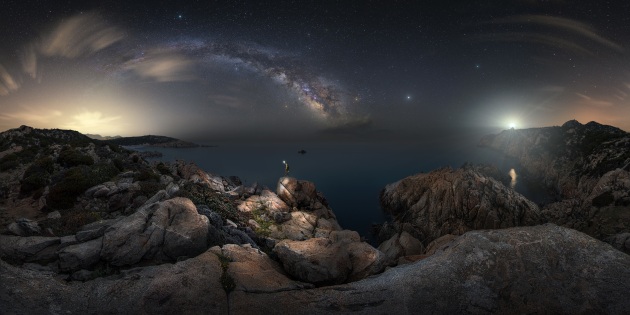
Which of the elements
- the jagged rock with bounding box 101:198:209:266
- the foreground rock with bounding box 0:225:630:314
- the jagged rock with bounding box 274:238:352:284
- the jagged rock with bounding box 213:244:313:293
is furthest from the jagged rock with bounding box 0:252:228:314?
the jagged rock with bounding box 274:238:352:284

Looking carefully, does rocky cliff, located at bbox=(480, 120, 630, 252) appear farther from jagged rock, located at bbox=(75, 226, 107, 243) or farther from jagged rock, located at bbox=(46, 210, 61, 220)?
jagged rock, located at bbox=(46, 210, 61, 220)

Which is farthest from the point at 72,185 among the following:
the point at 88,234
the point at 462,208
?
the point at 462,208

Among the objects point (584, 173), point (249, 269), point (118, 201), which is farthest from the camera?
point (584, 173)

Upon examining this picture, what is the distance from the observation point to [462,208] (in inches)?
1721

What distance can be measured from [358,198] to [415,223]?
127ft

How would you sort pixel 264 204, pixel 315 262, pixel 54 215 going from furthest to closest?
1. pixel 264 204
2. pixel 54 215
3. pixel 315 262

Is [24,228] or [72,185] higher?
[72,185]

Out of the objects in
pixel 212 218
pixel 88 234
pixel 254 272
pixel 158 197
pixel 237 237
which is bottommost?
pixel 237 237

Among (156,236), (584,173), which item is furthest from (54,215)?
(584,173)

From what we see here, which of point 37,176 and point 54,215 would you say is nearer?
point 54,215

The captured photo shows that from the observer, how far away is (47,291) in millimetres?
10156

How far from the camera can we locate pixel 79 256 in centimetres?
1191

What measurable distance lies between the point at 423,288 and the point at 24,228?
21.8 metres

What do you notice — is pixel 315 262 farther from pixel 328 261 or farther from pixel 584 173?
pixel 584 173
